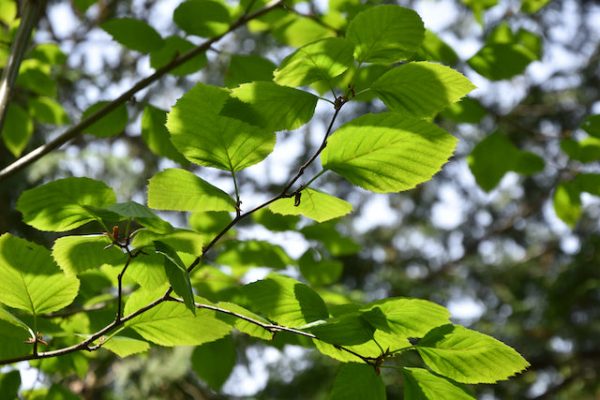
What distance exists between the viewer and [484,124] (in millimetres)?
6961

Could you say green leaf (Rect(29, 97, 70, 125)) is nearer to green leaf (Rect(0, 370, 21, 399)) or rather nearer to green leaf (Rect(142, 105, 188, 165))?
green leaf (Rect(142, 105, 188, 165))

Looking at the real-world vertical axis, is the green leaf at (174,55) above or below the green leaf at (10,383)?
above

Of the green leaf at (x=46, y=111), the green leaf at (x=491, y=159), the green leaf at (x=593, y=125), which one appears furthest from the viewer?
the green leaf at (x=46, y=111)

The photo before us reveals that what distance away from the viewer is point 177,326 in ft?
2.62

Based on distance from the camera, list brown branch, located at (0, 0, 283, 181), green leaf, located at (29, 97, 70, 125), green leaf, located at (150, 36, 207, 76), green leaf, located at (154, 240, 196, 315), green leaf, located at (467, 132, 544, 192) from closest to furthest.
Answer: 1. green leaf, located at (154, 240, 196, 315)
2. brown branch, located at (0, 0, 283, 181)
3. green leaf, located at (150, 36, 207, 76)
4. green leaf, located at (467, 132, 544, 192)
5. green leaf, located at (29, 97, 70, 125)

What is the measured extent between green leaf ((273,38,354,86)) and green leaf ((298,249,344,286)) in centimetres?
71

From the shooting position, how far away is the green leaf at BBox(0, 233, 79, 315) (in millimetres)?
754

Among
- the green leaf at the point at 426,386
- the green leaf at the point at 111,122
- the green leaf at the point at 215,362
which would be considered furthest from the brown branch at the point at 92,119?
the green leaf at the point at 426,386

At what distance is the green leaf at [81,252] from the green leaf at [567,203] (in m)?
1.05

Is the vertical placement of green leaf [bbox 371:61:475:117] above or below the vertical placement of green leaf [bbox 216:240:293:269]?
above

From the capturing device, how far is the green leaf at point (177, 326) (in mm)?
793

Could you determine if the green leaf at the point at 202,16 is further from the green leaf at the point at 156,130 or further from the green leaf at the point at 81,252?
the green leaf at the point at 81,252

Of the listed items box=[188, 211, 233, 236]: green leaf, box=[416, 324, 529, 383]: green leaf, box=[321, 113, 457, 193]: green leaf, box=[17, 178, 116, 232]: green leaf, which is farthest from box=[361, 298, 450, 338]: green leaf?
box=[188, 211, 233, 236]: green leaf

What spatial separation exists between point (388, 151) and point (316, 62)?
15 cm
